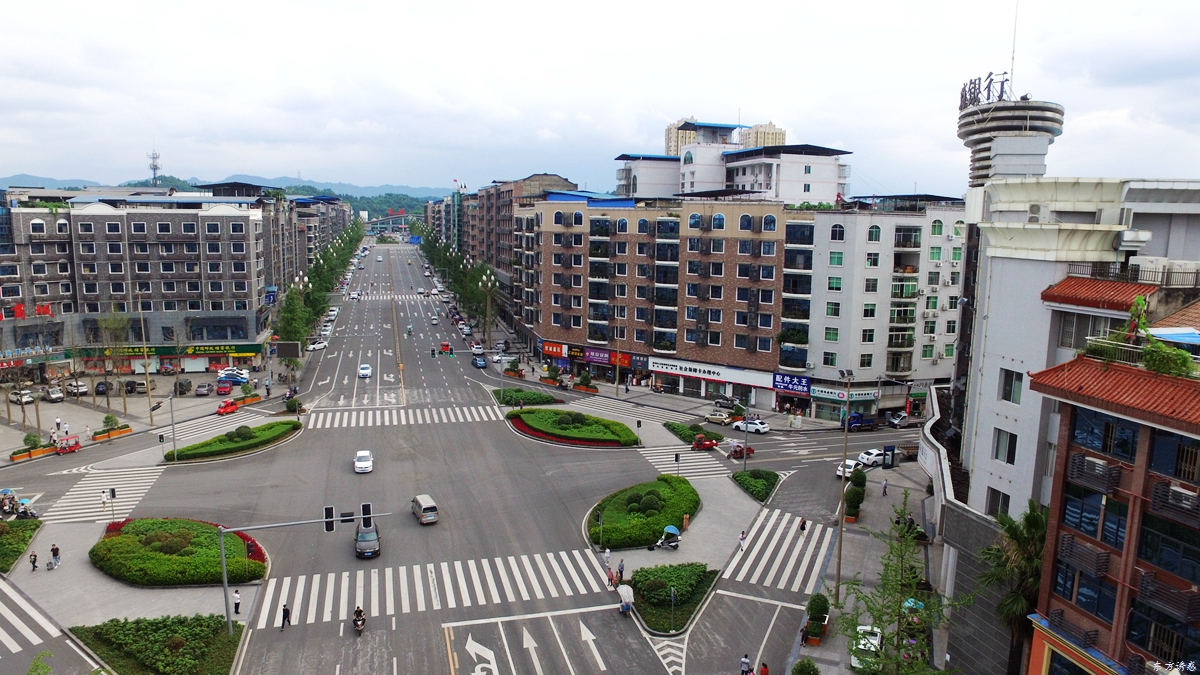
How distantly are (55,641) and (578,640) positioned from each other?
72.8 ft

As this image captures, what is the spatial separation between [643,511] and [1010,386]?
23090 mm

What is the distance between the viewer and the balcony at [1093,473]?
74.9 ft

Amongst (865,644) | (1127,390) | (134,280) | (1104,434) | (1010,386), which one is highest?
(1127,390)

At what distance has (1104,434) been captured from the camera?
2341 centimetres

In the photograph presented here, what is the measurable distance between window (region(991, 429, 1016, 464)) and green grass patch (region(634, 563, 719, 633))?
1516cm

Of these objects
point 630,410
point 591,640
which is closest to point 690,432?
point 630,410

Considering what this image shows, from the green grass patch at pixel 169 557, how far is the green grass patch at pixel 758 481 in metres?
30.3

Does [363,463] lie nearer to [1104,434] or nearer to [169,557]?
[169,557]

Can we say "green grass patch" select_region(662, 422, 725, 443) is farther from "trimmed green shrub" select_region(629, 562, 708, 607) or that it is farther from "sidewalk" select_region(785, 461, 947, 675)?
"trimmed green shrub" select_region(629, 562, 708, 607)

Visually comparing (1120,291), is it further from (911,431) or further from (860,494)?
(911,431)

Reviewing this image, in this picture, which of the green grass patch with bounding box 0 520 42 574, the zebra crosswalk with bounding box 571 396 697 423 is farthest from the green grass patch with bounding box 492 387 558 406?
the green grass patch with bounding box 0 520 42 574

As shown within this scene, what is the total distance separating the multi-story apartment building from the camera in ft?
259

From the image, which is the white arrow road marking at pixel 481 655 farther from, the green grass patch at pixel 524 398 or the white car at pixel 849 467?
the green grass patch at pixel 524 398

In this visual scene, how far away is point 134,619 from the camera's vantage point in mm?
34406
